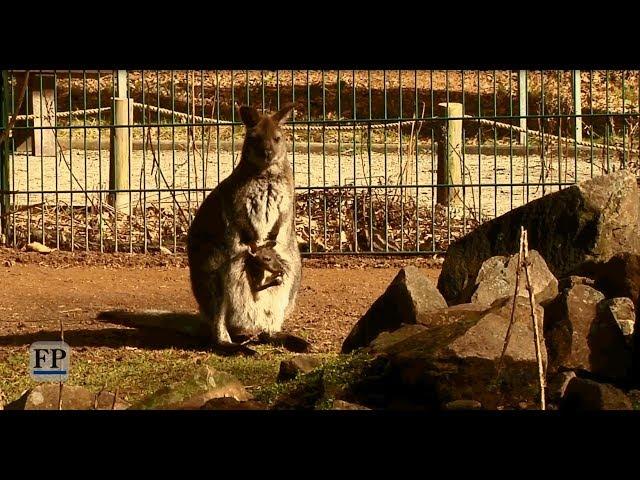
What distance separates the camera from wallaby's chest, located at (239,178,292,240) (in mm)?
9680

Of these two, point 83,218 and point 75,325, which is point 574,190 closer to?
point 75,325

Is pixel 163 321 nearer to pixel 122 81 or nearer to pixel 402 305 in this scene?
pixel 402 305

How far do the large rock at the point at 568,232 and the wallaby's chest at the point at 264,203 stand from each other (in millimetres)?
1712

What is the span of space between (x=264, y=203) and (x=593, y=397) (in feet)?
16.4

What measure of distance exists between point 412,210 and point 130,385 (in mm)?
6956

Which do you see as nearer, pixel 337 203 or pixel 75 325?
pixel 75 325

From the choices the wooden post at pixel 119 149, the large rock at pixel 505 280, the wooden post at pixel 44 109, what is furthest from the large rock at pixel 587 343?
the wooden post at pixel 44 109

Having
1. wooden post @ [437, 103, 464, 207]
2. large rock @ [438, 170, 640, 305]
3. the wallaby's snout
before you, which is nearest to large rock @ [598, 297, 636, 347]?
large rock @ [438, 170, 640, 305]

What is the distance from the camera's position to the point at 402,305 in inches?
290

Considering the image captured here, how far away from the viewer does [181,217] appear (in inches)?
548

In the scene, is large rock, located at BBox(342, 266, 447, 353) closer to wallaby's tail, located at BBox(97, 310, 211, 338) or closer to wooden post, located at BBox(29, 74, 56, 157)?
wallaby's tail, located at BBox(97, 310, 211, 338)

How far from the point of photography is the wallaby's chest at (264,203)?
31.8 ft
